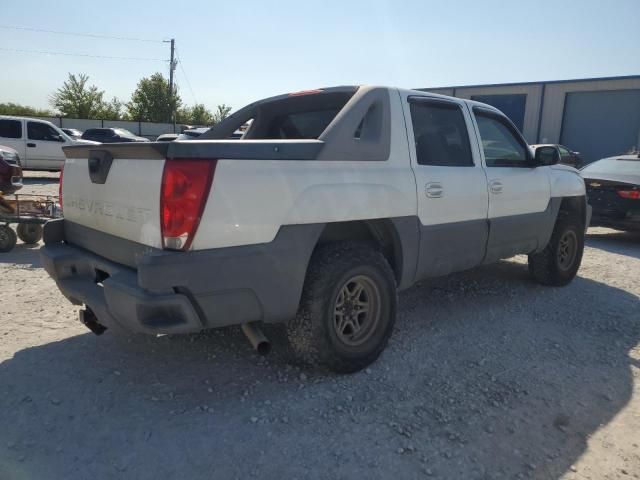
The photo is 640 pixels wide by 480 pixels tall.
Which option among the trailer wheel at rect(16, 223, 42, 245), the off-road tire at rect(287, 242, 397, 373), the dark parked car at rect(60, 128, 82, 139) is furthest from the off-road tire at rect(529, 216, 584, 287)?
the dark parked car at rect(60, 128, 82, 139)

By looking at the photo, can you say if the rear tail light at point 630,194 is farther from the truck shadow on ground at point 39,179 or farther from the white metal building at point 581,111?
the white metal building at point 581,111

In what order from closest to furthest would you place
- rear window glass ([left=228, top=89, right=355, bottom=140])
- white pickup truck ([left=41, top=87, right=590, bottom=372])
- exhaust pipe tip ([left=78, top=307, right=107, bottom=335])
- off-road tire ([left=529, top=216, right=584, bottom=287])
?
1. white pickup truck ([left=41, top=87, right=590, bottom=372])
2. exhaust pipe tip ([left=78, top=307, right=107, bottom=335])
3. rear window glass ([left=228, top=89, right=355, bottom=140])
4. off-road tire ([left=529, top=216, right=584, bottom=287])

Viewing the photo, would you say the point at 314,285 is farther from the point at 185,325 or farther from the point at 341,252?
the point at 185,325

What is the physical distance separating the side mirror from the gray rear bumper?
297 cm

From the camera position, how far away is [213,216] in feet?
8.67

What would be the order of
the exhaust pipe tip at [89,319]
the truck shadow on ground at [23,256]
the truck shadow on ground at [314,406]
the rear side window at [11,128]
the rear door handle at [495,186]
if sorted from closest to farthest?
the truck shadow on ground at [314,406], the exhaust pipe tip at [89,319], the rear door handle at [495,186], the truck shadow on ground at [23,256], the rear side window at [11,128]

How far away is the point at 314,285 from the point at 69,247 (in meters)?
1.87

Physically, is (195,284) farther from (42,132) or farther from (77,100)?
(77,100)

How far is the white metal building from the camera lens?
23359 millimetres

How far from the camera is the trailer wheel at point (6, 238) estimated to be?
6566 mm

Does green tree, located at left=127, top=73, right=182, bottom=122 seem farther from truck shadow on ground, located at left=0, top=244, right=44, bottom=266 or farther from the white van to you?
truck shadow on ground, located at left=0, top=244, right=44, bottom=266

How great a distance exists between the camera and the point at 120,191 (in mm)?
2990

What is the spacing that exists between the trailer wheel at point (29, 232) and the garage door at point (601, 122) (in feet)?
80.6

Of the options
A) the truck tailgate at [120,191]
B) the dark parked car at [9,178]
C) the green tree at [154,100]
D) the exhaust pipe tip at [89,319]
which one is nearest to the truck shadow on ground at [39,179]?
the dark parked car at [9,178]
